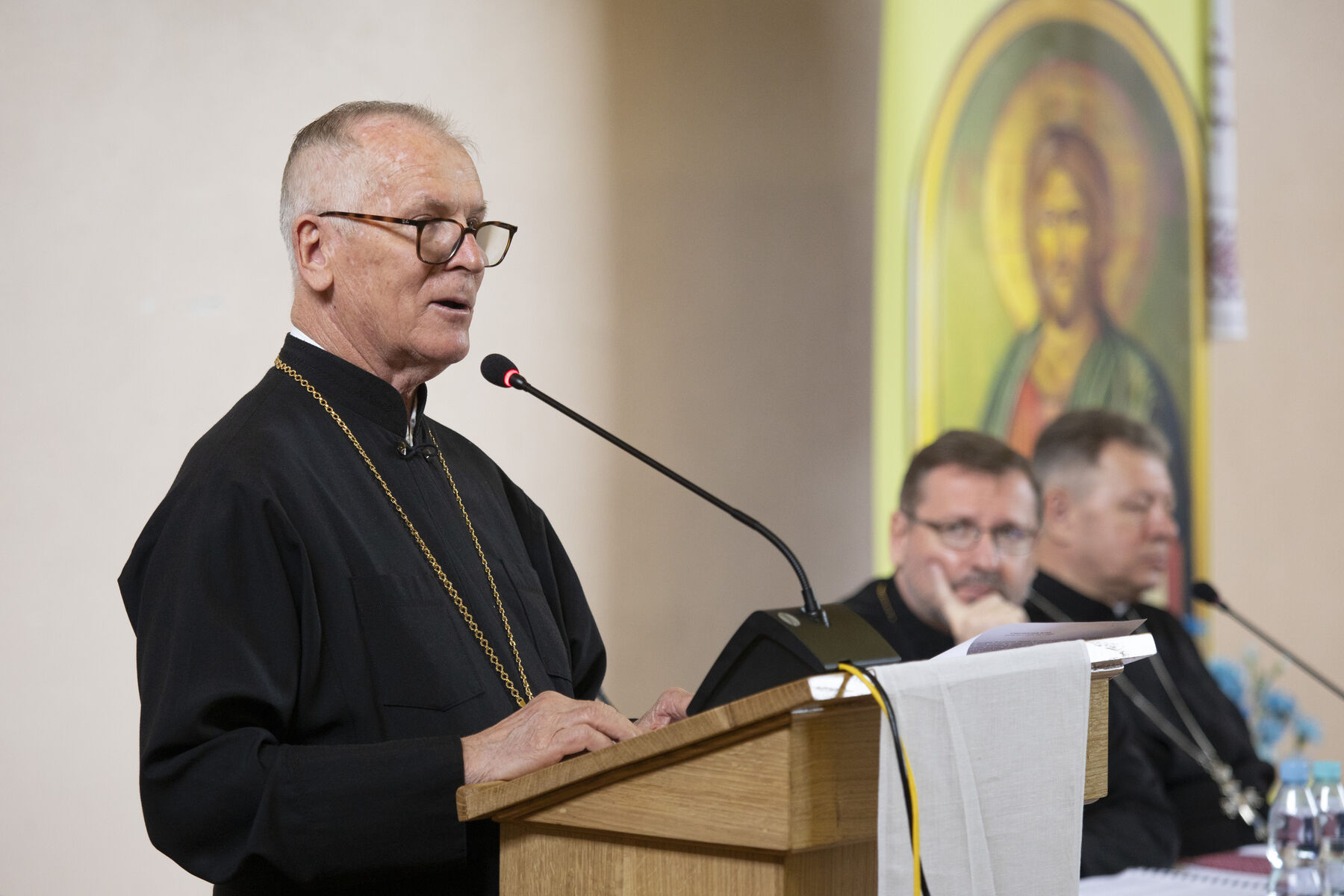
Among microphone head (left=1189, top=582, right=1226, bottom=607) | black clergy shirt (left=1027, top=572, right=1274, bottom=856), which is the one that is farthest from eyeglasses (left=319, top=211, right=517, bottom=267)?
microphone head (left=1189, top=582, right=1226, bottom=607)

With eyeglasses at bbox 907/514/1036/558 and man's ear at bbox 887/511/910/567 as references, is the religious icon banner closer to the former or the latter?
man's ear at bbox 887/511/910/567

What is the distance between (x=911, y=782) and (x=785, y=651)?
184 millimetres

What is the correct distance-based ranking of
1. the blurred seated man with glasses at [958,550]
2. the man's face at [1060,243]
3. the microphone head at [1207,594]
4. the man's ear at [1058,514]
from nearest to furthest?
the blurred seated man with glasses at [958,550]
the microphone head at [1207,594]
the man's ear at [1058,514]
the man's face at [1060,243]

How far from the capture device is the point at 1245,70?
668 cm

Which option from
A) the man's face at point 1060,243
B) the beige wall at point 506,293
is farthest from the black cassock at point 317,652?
the man's face at point 1060,243

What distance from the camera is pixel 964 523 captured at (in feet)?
12.3

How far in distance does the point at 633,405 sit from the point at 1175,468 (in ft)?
10.1

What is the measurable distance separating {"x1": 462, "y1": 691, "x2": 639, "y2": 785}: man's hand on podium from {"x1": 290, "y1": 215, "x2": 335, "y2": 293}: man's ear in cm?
78

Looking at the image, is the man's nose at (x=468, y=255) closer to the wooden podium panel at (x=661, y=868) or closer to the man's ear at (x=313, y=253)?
the man's ear at (x=313, y=253)

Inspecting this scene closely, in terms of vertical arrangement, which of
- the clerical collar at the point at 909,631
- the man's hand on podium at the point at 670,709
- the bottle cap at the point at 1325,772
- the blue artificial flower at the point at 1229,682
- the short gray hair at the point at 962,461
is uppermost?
the short gray hair at the point at 962,461

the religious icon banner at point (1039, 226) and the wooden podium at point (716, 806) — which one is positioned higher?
the religious icon banner at point (1039, 226)

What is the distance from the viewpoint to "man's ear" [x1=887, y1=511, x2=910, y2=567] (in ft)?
12.6

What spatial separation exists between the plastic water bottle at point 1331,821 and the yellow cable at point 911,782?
193 cm

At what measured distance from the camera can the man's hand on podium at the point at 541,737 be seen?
1568mm
